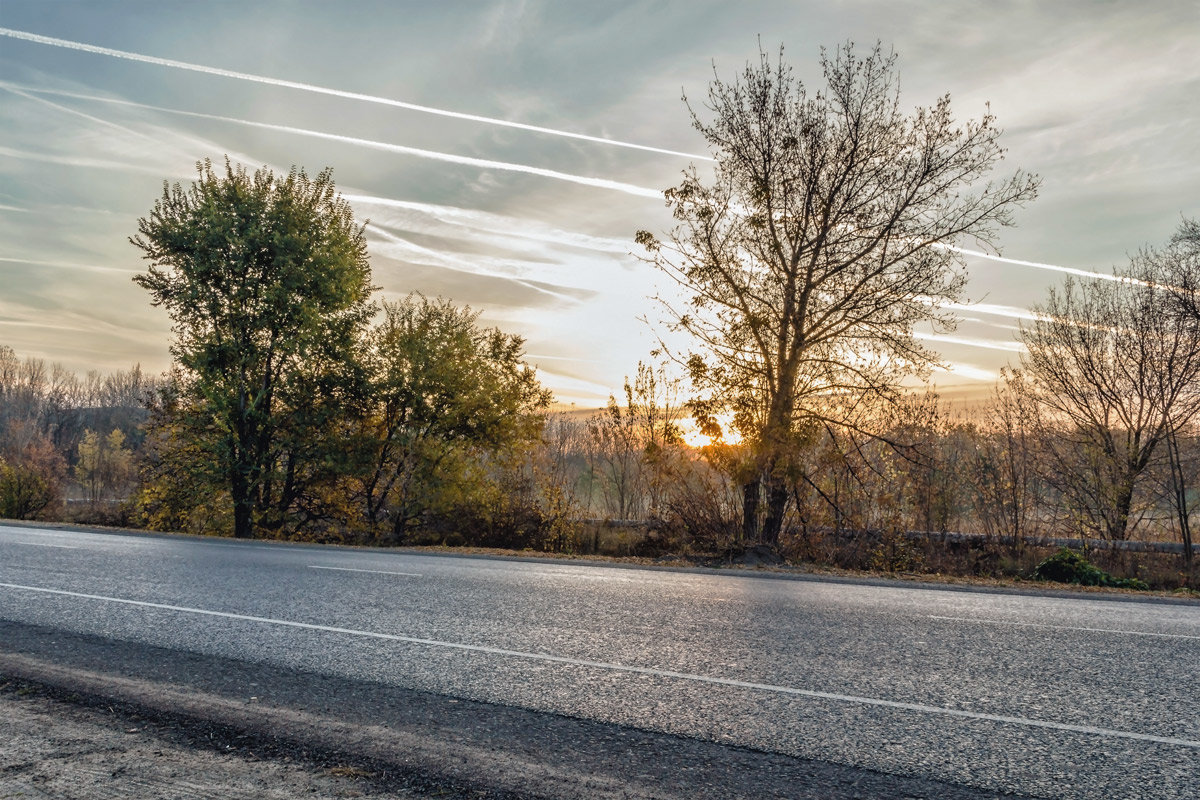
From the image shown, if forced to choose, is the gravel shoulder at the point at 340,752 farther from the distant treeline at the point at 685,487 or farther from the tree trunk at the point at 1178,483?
the tree trunk at the point at 1178,483

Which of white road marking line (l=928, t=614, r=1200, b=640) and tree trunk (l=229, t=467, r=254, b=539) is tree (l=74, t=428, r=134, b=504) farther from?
white road marking line (l=928, t=614, r=1200, b=640)

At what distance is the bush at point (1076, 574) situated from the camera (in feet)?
49.6

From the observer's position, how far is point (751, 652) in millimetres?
6328

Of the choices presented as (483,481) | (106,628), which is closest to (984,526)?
(483,481)

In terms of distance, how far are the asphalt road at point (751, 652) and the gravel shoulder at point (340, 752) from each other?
24 cm

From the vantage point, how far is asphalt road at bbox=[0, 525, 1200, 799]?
14.2 feet

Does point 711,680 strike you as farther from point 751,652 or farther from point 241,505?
point 241,505

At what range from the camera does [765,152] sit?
18.0 metres

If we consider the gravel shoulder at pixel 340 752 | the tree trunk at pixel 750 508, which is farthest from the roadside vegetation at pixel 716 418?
the gravel shoulder at pixel 340 752

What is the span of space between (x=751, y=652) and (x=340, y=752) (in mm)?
3278

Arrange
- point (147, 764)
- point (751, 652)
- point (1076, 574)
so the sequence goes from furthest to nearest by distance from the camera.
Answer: point (1076, 574) → point (751, 652) → point (147, 764)

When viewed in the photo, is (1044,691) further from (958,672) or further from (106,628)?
(106,628)

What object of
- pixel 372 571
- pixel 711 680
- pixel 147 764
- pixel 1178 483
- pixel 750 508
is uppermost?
pixel 1178 483

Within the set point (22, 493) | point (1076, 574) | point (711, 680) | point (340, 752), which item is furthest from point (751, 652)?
point (22, 493)
